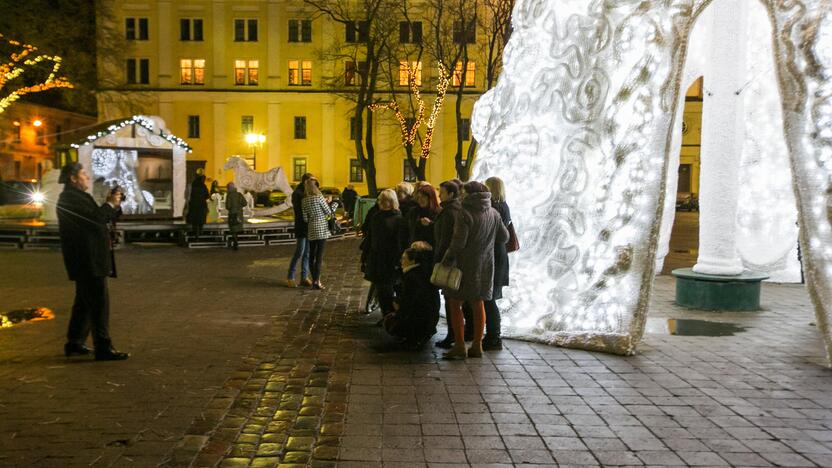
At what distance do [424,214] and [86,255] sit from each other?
3.60 m

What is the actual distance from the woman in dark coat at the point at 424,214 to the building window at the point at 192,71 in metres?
51.2

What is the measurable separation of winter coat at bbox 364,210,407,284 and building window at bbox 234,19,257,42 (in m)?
50.3

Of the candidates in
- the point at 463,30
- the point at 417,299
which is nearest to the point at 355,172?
the point at 463,30

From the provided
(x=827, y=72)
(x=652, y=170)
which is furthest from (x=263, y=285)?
(x=827, y=72)

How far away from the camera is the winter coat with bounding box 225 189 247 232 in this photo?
761 inches

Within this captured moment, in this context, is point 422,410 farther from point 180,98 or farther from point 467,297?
point 180,98

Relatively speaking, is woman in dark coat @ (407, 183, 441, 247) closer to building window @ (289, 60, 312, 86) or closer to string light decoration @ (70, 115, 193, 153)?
string light decoration @ (70, 115, 193, 153)

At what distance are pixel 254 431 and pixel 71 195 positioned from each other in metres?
3.31

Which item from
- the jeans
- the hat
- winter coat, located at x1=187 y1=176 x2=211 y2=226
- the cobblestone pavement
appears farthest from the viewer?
winter coat, located at x1=187 y1=176 x2=211 y2=226

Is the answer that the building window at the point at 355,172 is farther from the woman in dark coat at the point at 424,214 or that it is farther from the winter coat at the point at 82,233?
the winter coat at the point at 82,233

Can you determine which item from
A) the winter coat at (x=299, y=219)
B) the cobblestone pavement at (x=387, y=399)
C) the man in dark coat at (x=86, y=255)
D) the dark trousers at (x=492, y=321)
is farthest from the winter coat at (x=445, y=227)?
the winter coat at (x=299, y=219)

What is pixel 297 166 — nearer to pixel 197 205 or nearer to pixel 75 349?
pixel 197 205

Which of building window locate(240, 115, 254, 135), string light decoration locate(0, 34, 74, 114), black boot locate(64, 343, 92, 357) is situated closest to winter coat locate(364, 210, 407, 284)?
black boot locate(64, 343, 92, 357)

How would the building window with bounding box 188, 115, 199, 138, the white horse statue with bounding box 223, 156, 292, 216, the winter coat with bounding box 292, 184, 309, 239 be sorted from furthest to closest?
the building window with bounding box 188, 115, 199, 138
the white horse statue with bounding box 223, 156, 292, 216
the winter coat with bounding box 292, 184, 309, 239
